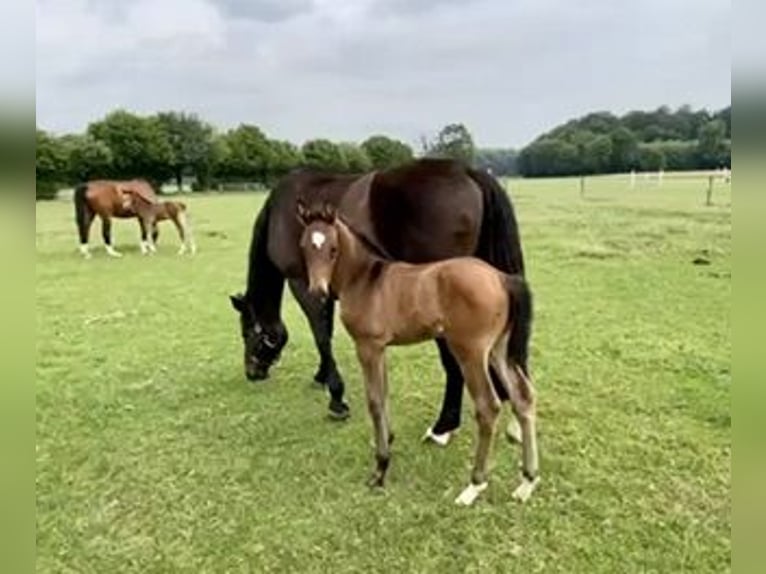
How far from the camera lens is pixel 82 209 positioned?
13133 mm

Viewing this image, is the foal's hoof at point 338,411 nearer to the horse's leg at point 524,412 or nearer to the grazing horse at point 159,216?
the horse's leg at point 524,412

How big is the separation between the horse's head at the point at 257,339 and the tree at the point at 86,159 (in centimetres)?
2517

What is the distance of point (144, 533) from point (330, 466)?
41.2 inches

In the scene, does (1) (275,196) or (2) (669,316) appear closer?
(1) (275,196)

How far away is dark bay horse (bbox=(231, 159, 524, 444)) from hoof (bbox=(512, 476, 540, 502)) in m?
0.48

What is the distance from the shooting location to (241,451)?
13.3 ft

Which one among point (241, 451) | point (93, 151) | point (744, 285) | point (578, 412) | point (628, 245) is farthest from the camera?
point (93, 151)

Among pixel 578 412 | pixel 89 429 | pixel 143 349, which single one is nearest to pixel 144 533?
pixel 89 429

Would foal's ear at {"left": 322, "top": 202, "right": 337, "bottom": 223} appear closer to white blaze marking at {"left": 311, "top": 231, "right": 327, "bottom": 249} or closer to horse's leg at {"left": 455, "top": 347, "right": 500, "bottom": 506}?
white blaze marking at {"left": 311, "top": 231, "right": 327, "bottom": 249}

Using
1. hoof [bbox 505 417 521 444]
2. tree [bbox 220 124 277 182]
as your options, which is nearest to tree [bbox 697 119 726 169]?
hoof [bbox 505 417 521 444]

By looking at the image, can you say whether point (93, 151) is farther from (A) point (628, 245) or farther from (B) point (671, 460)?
(B) point (671, 460)

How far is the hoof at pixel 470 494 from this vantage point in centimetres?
331

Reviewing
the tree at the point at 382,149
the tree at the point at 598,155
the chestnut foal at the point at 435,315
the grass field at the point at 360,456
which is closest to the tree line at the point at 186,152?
the tree at the point at 382,149

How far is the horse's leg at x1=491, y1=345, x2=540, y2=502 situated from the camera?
332 cm
